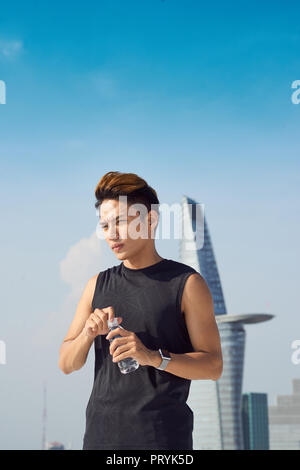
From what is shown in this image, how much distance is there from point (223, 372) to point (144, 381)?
448 ft

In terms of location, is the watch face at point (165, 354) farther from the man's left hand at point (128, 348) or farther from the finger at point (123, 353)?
the finger at point (123, 353)

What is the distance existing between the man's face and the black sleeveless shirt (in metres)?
0.14

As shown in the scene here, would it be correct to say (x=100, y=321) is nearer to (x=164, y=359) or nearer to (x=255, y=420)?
(x=164, y=359)

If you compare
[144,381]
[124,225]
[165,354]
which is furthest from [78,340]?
[124,225]

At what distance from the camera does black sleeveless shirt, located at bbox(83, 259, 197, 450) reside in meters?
3.14

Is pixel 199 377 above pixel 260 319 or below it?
below

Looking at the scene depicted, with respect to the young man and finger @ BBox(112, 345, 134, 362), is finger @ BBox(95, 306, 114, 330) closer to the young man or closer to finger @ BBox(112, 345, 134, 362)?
the young man

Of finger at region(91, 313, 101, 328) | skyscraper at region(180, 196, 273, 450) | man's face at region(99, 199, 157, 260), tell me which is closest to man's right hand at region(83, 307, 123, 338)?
finger at region(91, 313, 101, 328)

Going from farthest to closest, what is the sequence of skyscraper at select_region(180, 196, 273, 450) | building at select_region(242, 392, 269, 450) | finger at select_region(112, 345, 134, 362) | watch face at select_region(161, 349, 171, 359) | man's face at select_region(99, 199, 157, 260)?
building at select_region(242, 392, 269, 450), skyscraper at select_region(180, 196, 273, 450), man's face at select_region(99, 199, 157, 260), watch face at select_region(161, 349, 171, 359), finger at select_region(112, 345, 134, 362)

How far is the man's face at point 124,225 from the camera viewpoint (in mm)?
3455
